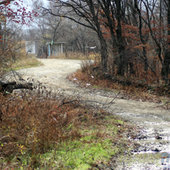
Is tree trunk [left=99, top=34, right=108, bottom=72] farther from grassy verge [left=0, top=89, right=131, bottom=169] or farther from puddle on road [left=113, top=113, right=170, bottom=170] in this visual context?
grassy verge [left=0, top=89, right=131, bottom=169]

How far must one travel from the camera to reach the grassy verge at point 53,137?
354 centimetres

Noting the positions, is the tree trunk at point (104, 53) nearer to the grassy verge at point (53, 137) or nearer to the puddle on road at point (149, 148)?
the puddle on road at point (149, 148)

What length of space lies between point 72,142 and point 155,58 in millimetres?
8799

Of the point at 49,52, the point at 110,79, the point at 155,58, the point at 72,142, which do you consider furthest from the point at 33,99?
the point at 49,52

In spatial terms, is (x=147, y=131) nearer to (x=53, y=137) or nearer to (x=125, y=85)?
(x=53, y=137)

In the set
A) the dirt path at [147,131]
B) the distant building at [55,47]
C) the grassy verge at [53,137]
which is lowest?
the dirt path at [147,131]

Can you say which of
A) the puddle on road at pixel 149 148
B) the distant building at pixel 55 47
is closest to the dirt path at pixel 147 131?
the puddle on road at pixel 149 148

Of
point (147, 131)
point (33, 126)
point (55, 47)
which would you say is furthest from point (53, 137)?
point (55, 47)

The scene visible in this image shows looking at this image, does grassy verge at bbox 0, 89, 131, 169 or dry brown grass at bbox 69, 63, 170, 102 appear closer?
grassy verge at bbox 0, 89, 131, 169

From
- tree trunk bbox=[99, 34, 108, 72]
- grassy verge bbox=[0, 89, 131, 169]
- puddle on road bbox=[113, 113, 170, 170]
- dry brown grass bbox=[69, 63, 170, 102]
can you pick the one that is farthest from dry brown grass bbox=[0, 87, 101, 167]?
tree trunk bbox=[99, 34, 108, 72]

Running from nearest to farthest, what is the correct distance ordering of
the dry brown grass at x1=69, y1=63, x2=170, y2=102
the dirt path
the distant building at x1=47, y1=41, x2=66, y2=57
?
1. the dirt path
2. the dry brown grass at x1=69, y1=63, x2=170, y2=102
3. the distant building at x1=47, y1=41, x2=66, y2=57

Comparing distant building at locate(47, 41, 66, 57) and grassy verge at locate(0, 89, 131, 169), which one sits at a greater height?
distant building at locate(47, 41, 66, 57)

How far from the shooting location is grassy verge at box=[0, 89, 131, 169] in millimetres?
3544

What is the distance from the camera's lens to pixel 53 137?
4066 millimetres
